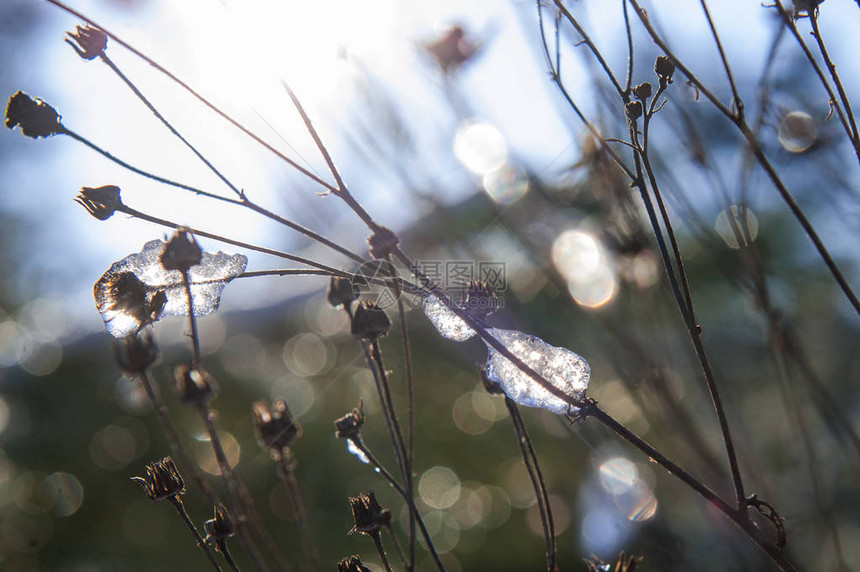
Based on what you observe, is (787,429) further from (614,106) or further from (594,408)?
(594,408)

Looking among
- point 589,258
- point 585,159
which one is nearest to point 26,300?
point 589,258

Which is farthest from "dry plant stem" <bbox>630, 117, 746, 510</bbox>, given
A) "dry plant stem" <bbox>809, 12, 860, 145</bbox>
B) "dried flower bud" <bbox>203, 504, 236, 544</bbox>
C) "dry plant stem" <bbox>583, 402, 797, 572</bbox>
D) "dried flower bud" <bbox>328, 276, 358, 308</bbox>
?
"dried flower bud" <bbox>203, 504, 236, 544</bbox>

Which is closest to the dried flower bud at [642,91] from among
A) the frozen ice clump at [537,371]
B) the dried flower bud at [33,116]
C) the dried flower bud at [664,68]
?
the dried flower bud at [664,68]

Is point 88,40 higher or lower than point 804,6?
lower

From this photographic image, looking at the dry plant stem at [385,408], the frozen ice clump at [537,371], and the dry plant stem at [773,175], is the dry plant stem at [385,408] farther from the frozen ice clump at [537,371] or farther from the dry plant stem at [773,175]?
the dry plant stem at [773,175]

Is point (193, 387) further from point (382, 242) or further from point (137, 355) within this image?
point (382, 242)

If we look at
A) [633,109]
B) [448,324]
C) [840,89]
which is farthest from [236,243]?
[840,89]
